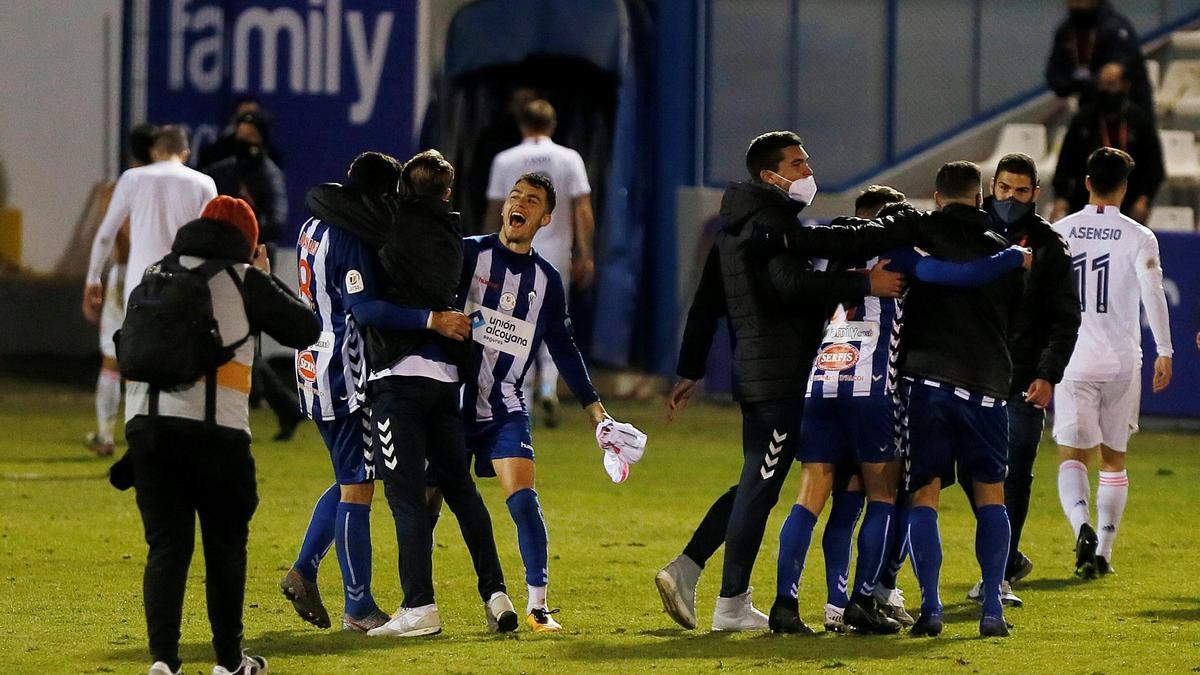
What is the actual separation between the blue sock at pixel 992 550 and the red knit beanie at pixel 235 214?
2.76 m

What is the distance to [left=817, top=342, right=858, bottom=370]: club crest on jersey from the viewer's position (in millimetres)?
7914

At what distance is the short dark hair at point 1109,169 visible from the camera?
9594 millimetres

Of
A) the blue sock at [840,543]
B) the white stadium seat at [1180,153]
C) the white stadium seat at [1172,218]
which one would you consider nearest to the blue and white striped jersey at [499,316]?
the blue sock at [840,543]

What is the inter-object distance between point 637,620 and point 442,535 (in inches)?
102

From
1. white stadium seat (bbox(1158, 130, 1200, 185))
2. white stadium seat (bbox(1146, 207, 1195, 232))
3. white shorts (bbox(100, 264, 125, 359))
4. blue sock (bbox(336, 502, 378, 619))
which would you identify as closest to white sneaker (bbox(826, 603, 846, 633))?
blue sock (bbox(336, 502, 378, 619))

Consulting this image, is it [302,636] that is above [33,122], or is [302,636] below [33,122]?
below

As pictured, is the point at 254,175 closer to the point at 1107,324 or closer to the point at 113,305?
the point at 113,305

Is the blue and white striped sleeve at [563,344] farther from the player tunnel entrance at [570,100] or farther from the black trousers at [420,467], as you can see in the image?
the player tunnel entrance at [570,100]

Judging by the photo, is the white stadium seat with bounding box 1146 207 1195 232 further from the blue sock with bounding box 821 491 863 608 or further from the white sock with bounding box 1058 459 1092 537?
the blue sock with bounding box 821 491 863 608

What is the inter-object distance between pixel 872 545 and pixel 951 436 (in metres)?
0.49

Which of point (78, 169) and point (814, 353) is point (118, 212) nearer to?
point (814, 353)

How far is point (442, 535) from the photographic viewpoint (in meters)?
10.8

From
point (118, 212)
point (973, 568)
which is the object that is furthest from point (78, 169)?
point (973, 568)

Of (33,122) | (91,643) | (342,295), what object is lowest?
(91,643)
